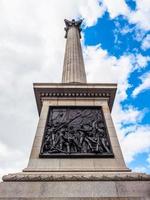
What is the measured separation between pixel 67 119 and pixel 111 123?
6.73ft

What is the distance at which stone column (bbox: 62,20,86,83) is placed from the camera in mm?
14381

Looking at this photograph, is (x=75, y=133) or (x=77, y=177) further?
(x=75, y=133)

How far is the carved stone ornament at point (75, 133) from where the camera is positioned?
937 cm

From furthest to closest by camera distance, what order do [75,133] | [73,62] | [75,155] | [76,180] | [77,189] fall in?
[73,62] → [75,133] → [75,155] → [76,180] → [77,189]

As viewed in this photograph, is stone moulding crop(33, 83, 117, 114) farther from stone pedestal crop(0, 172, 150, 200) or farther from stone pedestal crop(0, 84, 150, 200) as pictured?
stone pedestal crop(0, 172, 150, 200)

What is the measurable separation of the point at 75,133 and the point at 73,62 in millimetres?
6872

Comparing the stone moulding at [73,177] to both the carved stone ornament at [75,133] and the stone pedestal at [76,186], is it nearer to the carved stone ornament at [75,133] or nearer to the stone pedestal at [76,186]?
the stone pedestal at [76,186]

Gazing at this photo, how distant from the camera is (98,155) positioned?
9219 mm

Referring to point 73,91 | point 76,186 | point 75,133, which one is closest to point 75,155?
point 75,133

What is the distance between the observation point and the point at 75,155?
9156 mm

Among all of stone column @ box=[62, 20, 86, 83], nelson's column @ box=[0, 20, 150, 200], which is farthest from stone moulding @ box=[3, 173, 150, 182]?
stone column @ box=[62, 20, 86, 83]

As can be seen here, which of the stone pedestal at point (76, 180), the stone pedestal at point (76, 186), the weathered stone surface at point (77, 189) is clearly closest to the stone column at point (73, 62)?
the stone pedestal at point (76, 180)

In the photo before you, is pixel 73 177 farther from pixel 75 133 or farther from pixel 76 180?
pixel 75 133

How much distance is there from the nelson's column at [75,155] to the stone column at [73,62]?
1.32ft
